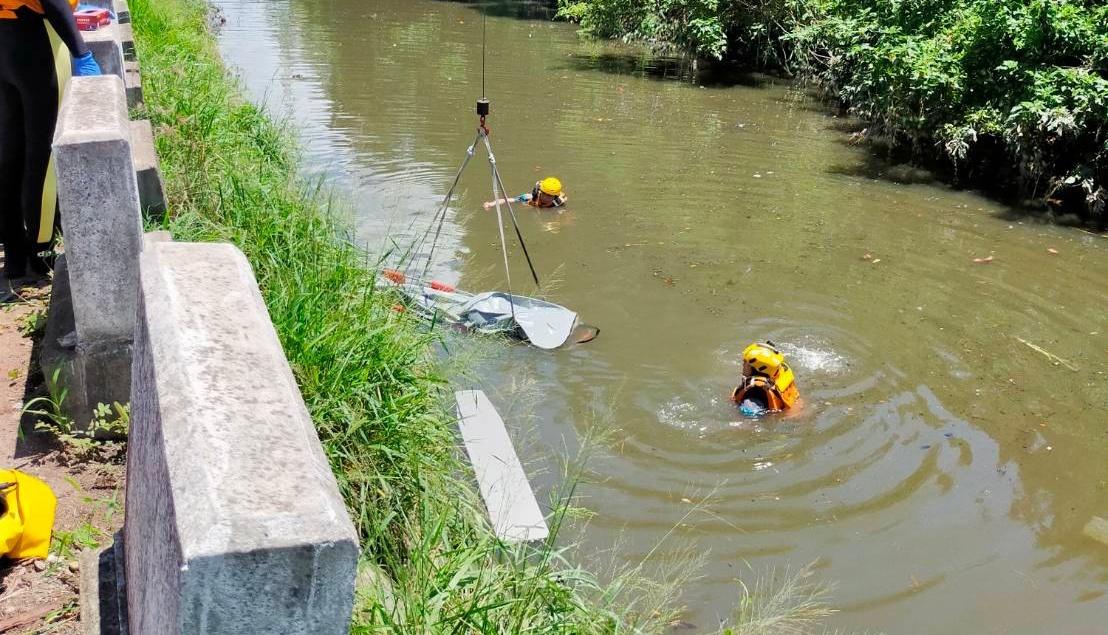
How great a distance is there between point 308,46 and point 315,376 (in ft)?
55.4

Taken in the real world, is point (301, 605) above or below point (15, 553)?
above

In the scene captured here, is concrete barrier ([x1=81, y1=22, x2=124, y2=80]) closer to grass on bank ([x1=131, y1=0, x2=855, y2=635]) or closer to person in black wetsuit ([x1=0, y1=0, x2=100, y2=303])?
grass on bank ([x1=131, y1=0, x2=855, y2=635])

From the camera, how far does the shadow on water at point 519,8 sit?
25.4 metres

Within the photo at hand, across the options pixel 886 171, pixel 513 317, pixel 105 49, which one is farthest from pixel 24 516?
pixel 886 171

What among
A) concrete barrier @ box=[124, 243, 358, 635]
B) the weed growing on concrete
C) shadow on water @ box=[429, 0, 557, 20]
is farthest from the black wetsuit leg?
shadow on water @ box=[429, 0, 557, 20]

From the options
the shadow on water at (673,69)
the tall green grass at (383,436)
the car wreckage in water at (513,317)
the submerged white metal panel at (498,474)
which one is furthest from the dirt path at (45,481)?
the shadow on water at (673,69)

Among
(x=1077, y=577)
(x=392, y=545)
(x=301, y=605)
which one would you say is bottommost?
(x=1077, y=577)

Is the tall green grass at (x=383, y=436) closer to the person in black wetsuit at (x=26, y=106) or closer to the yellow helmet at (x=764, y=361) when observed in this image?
the person in black wetsuit at (x=26, y=106)

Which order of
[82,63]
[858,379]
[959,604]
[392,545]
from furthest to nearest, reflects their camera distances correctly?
[858,379] → [959,604] → [82,63] → [392,545]

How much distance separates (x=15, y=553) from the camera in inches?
109

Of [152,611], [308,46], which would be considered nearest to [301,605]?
[152,611]

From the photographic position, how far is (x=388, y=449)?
11.9 feet

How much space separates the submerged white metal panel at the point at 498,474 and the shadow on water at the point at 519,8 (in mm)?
20922

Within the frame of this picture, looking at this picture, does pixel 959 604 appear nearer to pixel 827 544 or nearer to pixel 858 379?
pixel 827 544
